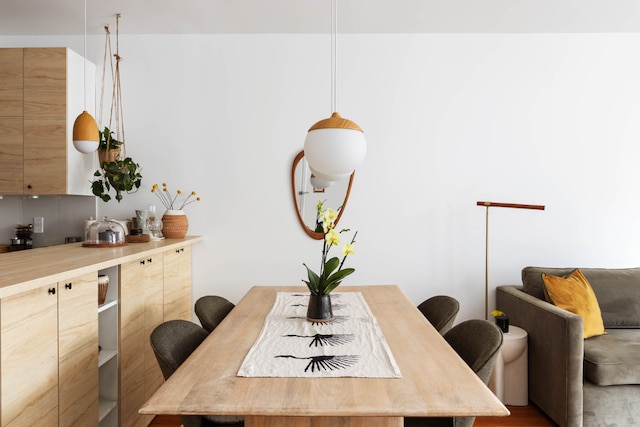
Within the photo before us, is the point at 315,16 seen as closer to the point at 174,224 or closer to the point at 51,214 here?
the point at 174,224

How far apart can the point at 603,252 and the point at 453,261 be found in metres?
1.20

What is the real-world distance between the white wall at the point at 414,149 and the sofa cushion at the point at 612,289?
304mm

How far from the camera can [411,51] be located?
3686mm

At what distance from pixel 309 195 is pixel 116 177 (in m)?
1.42

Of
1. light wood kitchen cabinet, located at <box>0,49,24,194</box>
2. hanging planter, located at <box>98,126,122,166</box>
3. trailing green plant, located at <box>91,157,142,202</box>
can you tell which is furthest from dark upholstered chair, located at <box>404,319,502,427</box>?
light wood kitchen cabinet, located at <box>0,49,24,194</box>

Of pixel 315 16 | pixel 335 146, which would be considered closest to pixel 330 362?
pixel 335 146

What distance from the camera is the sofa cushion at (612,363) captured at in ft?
8.57

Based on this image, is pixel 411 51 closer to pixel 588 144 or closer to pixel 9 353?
pixel 588 144

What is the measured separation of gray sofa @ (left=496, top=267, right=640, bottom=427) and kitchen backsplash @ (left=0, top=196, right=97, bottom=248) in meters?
3.37

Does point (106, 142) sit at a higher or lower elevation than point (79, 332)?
higher

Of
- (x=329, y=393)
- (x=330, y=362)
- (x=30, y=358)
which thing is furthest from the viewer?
(x=30, y=358)

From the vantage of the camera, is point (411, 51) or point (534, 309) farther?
point (411, 51)

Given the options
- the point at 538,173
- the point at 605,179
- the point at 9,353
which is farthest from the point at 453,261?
the point at 9,353

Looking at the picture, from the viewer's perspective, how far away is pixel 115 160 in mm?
3363
